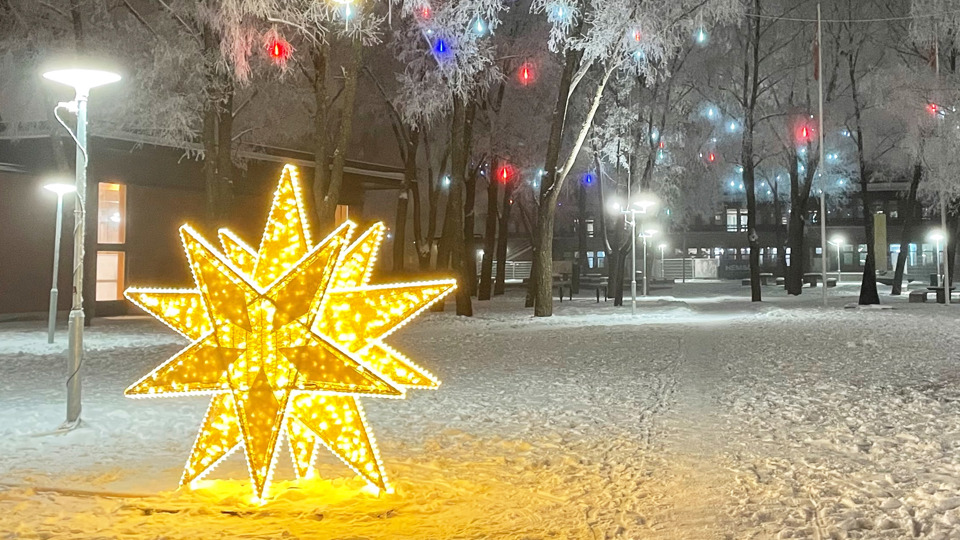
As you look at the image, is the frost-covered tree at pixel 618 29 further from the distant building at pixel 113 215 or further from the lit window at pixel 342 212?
the lit window at pixel 342 212

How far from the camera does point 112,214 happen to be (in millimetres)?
27094

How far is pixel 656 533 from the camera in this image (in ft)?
18.2

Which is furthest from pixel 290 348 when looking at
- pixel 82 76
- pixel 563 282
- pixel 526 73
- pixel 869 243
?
pixel 563 282

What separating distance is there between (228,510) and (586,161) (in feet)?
84.5

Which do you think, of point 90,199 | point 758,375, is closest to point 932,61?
point 758,375

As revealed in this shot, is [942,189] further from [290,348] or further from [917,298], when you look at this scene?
[290,348]

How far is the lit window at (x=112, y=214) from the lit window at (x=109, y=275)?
1.54 feet

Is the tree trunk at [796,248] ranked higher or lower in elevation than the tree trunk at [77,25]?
lower

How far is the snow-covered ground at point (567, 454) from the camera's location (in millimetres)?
5781

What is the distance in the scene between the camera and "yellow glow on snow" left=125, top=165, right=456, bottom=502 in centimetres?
620

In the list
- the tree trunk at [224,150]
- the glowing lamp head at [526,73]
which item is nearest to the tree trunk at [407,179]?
the glowing lamp head at [526,73]

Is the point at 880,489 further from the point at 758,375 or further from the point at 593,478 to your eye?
the point at 758,375

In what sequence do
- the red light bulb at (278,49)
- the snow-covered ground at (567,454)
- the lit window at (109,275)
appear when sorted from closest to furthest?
1. the snow-covered ground at (567,454)
2. the red light bulb at (278,49)
3. the lit window at (109,275)

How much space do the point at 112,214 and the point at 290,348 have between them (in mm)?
23188
